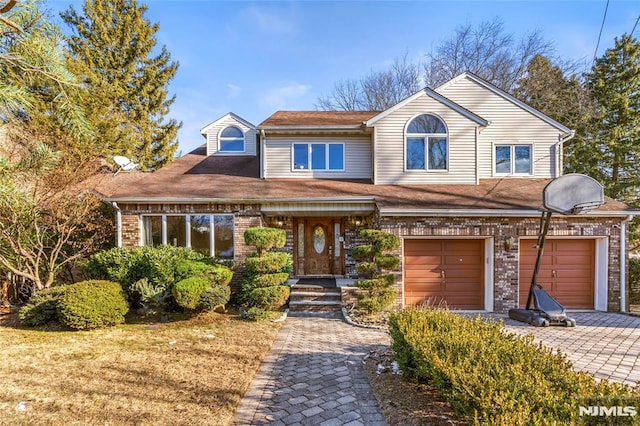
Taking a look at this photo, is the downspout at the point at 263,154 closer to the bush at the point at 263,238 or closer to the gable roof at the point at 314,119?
the gable roof at the point at 314,119

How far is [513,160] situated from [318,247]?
319 inches

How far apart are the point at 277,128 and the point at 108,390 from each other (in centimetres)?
887

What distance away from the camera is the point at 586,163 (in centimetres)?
1641

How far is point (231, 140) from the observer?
13.1m

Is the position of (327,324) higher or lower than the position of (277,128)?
lower

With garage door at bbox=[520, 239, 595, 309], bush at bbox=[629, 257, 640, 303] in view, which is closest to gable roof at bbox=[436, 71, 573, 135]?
garage door at bbox=[520, 239, 595, 309]

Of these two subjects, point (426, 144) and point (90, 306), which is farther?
point (426, 144)

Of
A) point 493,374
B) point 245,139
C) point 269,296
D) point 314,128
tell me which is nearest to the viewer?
point 493,374

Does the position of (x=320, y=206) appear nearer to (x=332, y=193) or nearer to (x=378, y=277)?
(x=332, y=193)

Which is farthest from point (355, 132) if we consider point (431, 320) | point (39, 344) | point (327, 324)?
point (39, 344)

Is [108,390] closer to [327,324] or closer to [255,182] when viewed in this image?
[327,324]

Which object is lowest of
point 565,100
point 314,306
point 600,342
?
point 314,306

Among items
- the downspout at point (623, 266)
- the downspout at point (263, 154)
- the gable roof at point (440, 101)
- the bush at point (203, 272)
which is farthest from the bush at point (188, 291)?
the downspout at point (623, 266)

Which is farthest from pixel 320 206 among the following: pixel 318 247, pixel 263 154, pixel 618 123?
pixel 618 123
